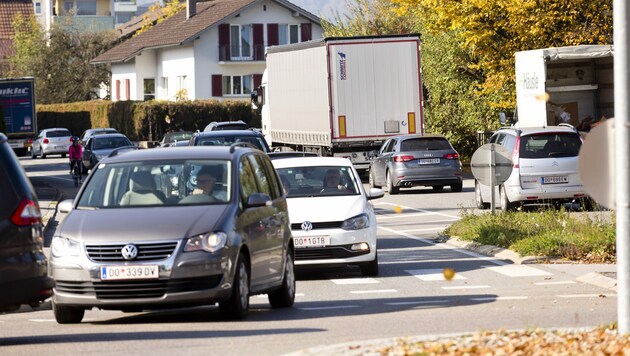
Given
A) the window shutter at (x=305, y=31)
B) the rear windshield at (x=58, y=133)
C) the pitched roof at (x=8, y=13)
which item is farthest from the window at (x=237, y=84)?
the pitched roof at (x=8, y=13)

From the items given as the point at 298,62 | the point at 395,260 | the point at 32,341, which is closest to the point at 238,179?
the point at 32,341

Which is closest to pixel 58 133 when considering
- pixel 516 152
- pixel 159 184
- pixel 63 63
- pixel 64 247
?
pixel 63 63

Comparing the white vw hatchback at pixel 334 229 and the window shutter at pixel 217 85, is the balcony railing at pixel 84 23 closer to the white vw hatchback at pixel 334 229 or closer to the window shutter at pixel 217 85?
the window shutter at pixel 217 85

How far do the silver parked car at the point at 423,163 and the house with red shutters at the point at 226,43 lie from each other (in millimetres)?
48404

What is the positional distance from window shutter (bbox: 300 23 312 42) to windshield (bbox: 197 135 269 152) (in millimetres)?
58549

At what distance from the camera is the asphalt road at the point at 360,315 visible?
1135 cm

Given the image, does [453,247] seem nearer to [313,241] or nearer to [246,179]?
[313,241]

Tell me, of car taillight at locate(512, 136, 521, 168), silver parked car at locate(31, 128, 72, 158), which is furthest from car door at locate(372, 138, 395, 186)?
silver parked car at locate(31, 128, 72, 158)

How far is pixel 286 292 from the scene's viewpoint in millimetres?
14164

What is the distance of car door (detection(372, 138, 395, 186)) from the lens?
125 feet

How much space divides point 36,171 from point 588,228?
43533 millimetres

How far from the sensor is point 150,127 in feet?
256

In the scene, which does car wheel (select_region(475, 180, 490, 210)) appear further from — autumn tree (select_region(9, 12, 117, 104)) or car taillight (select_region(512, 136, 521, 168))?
autumn tree (select_region(9, 12, 117, 104))

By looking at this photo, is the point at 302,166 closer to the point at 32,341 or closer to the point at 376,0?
the point at 32,341
